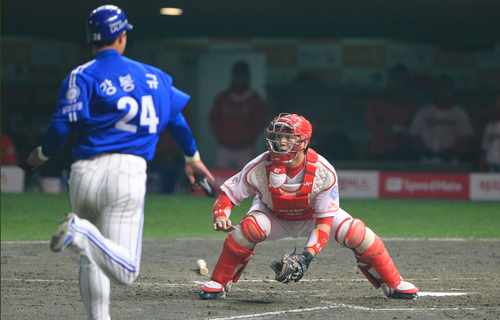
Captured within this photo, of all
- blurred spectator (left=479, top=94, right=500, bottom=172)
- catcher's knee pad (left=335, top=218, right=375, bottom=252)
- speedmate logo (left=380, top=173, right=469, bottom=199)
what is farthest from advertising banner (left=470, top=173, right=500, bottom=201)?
catcher's knee pad (left=335, top=218, right=375, bottom=252)

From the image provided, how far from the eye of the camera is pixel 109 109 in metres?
3.76

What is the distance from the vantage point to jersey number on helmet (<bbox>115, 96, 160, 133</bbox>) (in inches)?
148

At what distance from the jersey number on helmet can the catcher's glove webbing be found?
1.50 meters

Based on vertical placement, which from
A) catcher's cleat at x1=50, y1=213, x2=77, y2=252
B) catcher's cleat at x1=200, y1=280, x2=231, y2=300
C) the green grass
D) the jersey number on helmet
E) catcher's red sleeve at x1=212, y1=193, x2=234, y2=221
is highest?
the jersey number on helmet

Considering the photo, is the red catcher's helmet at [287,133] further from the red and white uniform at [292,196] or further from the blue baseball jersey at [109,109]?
the blue baseball jersey at [109,109]

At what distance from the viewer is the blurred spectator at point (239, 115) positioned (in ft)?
53.6

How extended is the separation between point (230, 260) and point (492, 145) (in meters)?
12.1

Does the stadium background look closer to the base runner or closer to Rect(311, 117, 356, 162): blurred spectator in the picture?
Rect(311, 117, 356, 162): blurred spectator

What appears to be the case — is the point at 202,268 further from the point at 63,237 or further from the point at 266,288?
the point at 63,237

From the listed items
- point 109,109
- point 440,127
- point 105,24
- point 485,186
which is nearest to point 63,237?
point 109,109

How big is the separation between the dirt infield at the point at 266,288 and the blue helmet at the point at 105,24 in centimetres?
202

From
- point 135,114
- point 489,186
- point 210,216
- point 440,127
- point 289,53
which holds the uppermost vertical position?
point 289,53

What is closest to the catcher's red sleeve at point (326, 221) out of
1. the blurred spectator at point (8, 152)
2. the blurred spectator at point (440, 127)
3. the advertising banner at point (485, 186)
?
the advertising banner at point (485, 186)

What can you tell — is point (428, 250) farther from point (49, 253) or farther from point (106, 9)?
point (106, 9)
